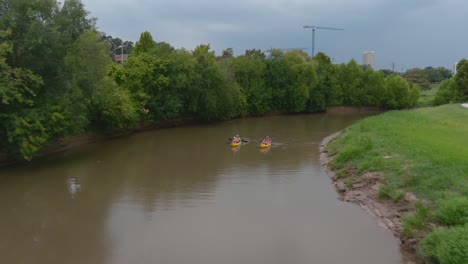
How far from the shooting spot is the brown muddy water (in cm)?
1166

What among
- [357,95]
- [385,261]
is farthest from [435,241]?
[357,95]

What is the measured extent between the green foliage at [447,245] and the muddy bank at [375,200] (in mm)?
993

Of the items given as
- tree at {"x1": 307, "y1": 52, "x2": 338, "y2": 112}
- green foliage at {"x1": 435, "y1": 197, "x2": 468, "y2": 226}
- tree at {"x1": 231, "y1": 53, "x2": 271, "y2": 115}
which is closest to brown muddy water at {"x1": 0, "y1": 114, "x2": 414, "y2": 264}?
green foliage at {"x1": 435, "y1": 197, "x2": 468, "y2": 226}

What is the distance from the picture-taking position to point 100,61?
83.6 feet

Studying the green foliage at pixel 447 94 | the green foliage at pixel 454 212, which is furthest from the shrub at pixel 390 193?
the green foliage at pixel 447 94

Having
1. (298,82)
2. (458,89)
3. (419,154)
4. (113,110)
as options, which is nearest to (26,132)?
→ (113,110)

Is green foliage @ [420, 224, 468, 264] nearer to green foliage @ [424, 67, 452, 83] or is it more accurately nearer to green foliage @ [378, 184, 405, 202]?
green foliage @ [378, 184, 405, 202]

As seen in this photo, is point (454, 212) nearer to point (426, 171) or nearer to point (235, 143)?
point (426, 171)

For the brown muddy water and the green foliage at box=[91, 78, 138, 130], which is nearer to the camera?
the brown muddy water

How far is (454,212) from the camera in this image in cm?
1106

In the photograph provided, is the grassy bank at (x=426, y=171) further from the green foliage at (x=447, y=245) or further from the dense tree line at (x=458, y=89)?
the dense tree line at (x=458, y=89)

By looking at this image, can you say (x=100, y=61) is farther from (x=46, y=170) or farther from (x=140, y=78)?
(x=140, y=78)

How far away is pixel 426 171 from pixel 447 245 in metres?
5.71

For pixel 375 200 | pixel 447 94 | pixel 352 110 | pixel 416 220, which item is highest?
pixel 447 94
